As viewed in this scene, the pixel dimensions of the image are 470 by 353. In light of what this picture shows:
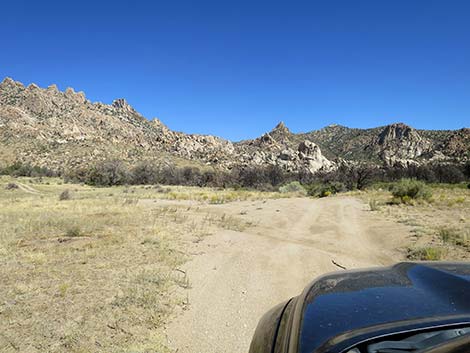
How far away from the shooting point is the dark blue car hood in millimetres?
1573

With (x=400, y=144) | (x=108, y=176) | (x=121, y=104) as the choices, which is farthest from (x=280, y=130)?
(x=108, y=176)

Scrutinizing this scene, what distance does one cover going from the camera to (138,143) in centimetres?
9125

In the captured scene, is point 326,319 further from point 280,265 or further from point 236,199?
point 236,199

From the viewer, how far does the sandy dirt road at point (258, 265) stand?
415cm

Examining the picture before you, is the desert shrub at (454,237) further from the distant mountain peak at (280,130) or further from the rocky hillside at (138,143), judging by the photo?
the distant mountain peak at (280,130)

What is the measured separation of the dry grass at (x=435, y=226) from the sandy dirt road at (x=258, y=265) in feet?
1.76

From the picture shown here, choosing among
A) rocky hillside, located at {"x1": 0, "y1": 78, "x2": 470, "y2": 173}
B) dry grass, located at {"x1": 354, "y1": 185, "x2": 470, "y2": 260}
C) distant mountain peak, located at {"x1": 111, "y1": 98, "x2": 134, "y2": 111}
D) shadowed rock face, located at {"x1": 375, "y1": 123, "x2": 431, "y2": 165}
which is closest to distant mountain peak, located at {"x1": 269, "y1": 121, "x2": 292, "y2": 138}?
rocky hillside, located at {"x1": 0, "y1": 78, "x2": 470, "y2": 173}

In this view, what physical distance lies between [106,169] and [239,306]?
141ft

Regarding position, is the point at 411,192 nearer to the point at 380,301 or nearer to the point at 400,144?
the point at 380,301

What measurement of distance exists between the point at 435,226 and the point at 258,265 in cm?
729

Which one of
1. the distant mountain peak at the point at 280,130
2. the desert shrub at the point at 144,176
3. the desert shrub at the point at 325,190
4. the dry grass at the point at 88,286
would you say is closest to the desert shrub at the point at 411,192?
the desert shrub at the point at 325,190

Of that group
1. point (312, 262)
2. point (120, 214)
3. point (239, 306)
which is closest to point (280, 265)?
point (312, 262)

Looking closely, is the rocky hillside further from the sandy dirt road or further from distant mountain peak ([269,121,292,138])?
the sandy dirt road

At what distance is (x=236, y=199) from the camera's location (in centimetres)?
2377
